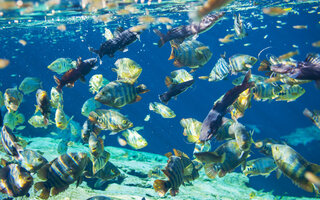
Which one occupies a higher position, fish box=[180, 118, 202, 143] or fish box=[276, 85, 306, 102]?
fish box=[276, 85, 306, 102]

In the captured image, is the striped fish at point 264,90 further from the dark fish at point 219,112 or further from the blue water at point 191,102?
the blue water at point 191,102

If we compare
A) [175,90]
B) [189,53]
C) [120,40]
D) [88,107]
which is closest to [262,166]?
[175,90]

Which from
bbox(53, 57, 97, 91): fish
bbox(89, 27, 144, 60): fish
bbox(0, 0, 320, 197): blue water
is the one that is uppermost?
bbox(89, 27, 144, 60): fish

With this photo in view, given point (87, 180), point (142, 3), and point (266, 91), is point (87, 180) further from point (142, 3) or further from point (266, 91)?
point (142, 3)

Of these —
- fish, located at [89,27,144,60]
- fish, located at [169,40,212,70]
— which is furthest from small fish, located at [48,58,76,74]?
fish, located at [169,40,212,70]

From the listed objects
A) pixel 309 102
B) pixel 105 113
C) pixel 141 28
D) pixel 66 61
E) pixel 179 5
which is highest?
pixel 179 5

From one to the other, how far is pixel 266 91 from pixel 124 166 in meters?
→ 6.22

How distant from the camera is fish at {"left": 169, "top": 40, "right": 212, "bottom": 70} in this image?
3941 millimetres

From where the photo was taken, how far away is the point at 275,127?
88.6ft

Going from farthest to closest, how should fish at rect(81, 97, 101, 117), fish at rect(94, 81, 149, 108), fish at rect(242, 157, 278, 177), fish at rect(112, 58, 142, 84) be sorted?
1. fish at rect(81, 97, 101, 117)
2. fish at rect(242, 157, 278, 177)
3. fish at rect(112, 58, 142, 84)
4. fish at rect(94, 81, 149, 108)

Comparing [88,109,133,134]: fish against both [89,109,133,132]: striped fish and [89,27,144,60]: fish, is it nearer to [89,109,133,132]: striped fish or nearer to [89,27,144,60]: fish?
[89,109,133,132]: striped fish

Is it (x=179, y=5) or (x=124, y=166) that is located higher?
(x=179, y=5)

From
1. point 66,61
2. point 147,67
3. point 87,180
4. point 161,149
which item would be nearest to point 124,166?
point 87,180

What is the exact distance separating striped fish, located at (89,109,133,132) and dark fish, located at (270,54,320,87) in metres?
2.78
